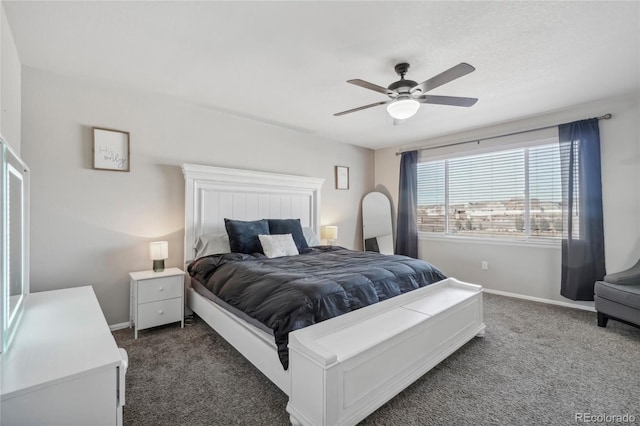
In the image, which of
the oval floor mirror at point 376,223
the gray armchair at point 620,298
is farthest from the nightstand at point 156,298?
the gray armchair at point 620,298

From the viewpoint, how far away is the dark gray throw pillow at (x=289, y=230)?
Result: 357 cm

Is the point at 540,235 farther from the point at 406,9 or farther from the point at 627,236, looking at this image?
the point at 406,9

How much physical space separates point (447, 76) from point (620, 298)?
2691mm

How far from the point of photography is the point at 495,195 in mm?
4164

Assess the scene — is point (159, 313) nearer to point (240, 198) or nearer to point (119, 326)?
point (119, 326)

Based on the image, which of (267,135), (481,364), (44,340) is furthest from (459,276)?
(44,340)

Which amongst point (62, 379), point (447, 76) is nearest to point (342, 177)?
point (447, 76)

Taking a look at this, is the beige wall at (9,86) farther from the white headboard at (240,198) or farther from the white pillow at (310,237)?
the white pillow at (310,237)

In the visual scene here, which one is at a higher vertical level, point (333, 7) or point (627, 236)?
point (333, 7)

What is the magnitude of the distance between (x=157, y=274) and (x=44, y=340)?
151 centimetres

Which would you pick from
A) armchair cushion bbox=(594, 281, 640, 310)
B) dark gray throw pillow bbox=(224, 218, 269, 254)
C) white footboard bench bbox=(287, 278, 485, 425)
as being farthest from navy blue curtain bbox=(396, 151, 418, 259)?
dark gray throw pillow bbox=(224, 218, 269, 254)

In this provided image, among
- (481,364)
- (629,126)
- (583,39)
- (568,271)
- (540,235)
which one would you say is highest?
(583,39)

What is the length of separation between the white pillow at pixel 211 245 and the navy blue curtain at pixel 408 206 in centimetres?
309

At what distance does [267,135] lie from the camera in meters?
4.04
